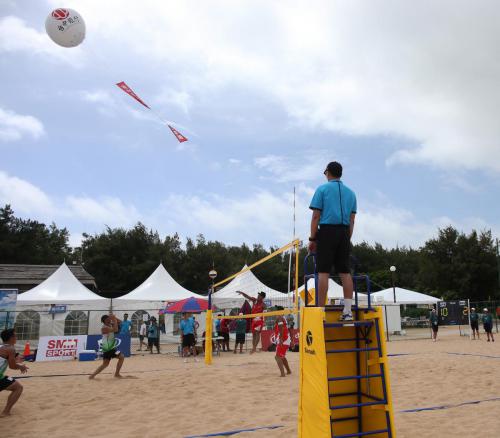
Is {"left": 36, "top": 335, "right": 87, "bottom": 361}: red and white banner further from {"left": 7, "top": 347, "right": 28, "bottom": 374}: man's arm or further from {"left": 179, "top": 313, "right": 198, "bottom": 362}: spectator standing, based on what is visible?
{"left": 7, "top": 347, "right": 28, "bottom": 374}: man's arm

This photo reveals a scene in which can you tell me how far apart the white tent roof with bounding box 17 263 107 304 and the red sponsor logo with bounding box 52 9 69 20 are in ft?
42.7

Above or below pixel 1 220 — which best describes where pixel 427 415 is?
below

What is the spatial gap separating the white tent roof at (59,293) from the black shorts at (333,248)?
1645 cm

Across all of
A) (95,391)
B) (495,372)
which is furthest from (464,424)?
(95,391)

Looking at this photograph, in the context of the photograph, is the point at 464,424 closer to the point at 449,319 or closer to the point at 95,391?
the point at 95,391

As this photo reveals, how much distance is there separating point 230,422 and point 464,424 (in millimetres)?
2816

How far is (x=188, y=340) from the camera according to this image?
1397cm

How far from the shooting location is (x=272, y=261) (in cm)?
4903

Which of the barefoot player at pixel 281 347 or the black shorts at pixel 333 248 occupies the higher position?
the black shorts at pixel 333 248

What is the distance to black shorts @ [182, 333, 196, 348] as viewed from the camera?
14.0m

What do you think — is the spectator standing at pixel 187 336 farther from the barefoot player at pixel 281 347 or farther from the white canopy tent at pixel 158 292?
the barefoot player at pixel 281 347

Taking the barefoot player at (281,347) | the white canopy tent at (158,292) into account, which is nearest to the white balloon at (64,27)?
the barefoot player at (281,347)

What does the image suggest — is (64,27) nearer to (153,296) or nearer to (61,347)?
(61,347)

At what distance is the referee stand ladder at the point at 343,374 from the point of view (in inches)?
132
